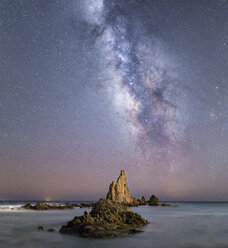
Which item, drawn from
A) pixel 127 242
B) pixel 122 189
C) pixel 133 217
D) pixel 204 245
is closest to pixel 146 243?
pixel 127 242

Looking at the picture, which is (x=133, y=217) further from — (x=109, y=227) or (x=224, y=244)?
(x=224, y=244)

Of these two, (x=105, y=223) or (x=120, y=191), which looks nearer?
(x=105, y=223)

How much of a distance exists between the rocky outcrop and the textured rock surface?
68676 mm

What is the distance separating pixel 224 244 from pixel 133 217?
340 inches

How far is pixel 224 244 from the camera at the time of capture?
1611 cm

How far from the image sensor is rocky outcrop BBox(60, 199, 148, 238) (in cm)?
1733

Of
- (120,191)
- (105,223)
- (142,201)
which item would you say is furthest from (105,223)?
(142,201)

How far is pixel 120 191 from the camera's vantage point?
93.4 m

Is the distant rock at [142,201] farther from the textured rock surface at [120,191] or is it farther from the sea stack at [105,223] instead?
the sea stack at [105,223]

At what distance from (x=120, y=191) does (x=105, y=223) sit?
76466 mm

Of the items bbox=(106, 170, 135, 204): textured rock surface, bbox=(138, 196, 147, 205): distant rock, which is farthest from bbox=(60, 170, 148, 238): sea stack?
bbox=(138, 196, 147, 205): distant rock

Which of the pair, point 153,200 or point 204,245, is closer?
point 204,245

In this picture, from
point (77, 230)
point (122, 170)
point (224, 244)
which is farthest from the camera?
point (122, 170)

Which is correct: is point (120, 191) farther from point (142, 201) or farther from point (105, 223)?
point (105, 223)
